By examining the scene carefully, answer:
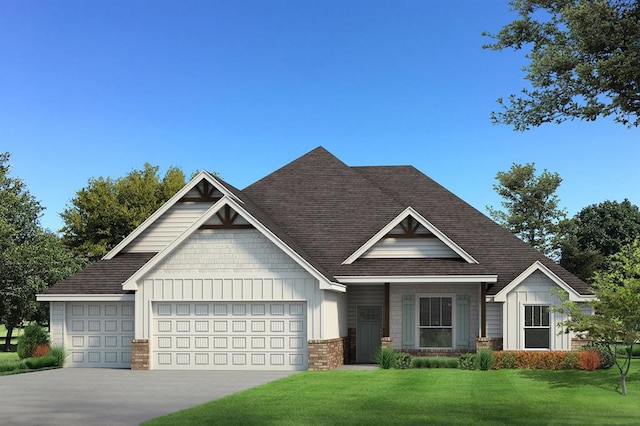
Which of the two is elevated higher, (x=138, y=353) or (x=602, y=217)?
(x=602, y=217)

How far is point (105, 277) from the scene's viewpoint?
32.6 m

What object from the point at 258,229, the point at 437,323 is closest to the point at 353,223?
the point at 437,323

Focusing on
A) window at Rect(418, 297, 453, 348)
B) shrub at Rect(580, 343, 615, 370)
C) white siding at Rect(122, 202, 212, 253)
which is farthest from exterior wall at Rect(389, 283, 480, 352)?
white siding at Rect(122, 202, 212, 253)

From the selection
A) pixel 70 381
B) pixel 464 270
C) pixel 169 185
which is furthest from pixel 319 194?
pixel 169 185

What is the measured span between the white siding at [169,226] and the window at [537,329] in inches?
519

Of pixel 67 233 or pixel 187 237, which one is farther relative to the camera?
pixel 67 233

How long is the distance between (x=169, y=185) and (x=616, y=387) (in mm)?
50550

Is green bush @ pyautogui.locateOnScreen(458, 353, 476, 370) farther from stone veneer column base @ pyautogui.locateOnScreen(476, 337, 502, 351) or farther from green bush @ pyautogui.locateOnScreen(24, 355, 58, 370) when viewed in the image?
green bush @ pyautogui.locateOnScreen(24, 355, 58, 370)

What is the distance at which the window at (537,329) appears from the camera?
105ft

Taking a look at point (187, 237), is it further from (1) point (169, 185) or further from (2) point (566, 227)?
(2) point (566, 227)

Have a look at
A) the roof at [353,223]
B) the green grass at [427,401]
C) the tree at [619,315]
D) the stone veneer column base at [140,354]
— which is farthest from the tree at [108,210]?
the tree at [619,315]

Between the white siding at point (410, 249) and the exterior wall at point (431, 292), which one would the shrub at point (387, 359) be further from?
the white siding at point (410, 249)

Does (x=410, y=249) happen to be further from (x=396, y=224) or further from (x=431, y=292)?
(x=431, y=292)

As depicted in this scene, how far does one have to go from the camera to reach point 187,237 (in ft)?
98.6
